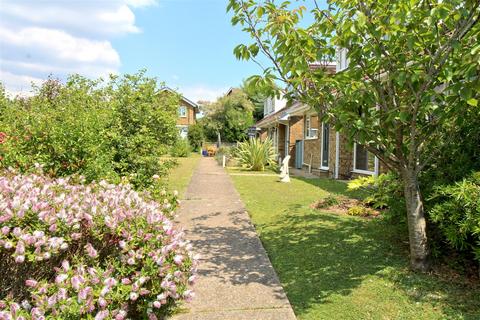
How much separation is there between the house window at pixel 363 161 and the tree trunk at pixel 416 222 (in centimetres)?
756

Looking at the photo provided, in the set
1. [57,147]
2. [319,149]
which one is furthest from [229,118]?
[57,147]

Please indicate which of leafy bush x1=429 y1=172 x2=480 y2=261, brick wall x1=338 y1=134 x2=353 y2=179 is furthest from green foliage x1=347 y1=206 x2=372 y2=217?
brick wall x1=338 y1=134 x2=353 y2=179

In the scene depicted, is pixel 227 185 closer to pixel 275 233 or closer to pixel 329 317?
pixel 275 233

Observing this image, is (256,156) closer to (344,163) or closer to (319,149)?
(319,149)

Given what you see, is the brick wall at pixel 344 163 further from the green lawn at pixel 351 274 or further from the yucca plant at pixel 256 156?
the green lawn at pixel 351 274

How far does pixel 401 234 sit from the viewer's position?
5.66m

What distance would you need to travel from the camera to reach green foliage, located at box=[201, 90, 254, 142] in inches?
1807

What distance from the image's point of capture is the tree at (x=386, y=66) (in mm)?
3395

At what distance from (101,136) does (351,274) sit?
466 centimetres

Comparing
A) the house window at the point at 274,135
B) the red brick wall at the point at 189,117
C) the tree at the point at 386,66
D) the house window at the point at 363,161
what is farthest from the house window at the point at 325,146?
the red brick wall at the point at 189,117

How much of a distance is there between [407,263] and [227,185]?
8.54m

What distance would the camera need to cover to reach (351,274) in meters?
4.37

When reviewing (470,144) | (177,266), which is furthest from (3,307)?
(470,144)

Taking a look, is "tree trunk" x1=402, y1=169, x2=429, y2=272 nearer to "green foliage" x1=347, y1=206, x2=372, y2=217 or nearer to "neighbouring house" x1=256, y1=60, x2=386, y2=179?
"neighbouring house" x1=256, y1=60, x2=386, y2=179
